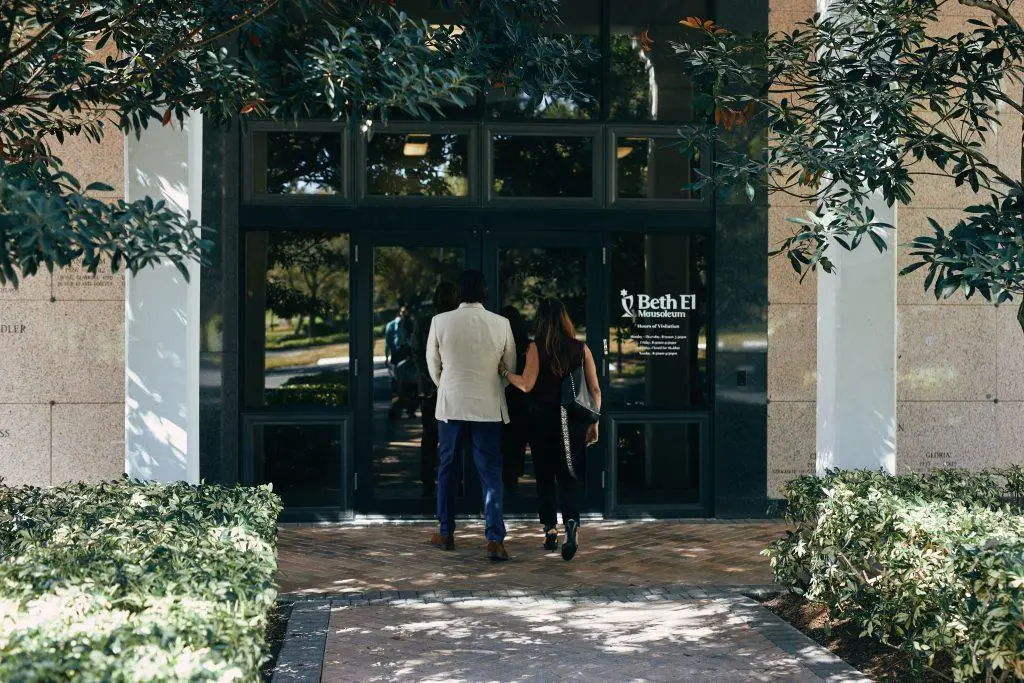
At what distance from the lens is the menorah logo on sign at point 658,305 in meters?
10.0

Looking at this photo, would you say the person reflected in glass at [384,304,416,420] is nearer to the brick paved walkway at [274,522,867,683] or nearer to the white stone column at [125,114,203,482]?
the brick paved walkway at [274,522,867,683]

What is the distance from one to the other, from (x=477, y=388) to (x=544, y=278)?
1905 mm

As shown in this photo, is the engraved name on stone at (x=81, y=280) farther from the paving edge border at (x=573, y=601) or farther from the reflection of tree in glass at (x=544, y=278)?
the paving edge border at (x=573, y=601)

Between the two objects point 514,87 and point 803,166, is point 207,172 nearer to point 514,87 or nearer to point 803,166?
point 514,87

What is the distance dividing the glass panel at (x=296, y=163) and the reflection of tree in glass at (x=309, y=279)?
0.38 metres

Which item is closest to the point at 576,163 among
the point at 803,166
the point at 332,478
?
the point at 332,478

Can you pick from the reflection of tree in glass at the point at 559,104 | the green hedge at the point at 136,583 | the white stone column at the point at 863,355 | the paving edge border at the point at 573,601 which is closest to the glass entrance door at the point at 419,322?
the reflection of tree in glass at the point at 559,104

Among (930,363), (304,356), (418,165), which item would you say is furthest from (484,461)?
(930,363)

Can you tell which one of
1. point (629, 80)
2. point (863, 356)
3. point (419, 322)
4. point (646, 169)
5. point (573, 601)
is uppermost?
point (629, 80)

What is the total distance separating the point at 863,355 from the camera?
8.11m

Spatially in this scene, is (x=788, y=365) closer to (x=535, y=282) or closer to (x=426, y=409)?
(x=535, y=282)

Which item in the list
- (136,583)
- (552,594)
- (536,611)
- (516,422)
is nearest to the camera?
(136,583)

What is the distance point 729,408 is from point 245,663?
6830mm

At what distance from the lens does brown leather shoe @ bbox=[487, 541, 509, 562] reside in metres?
8.30
